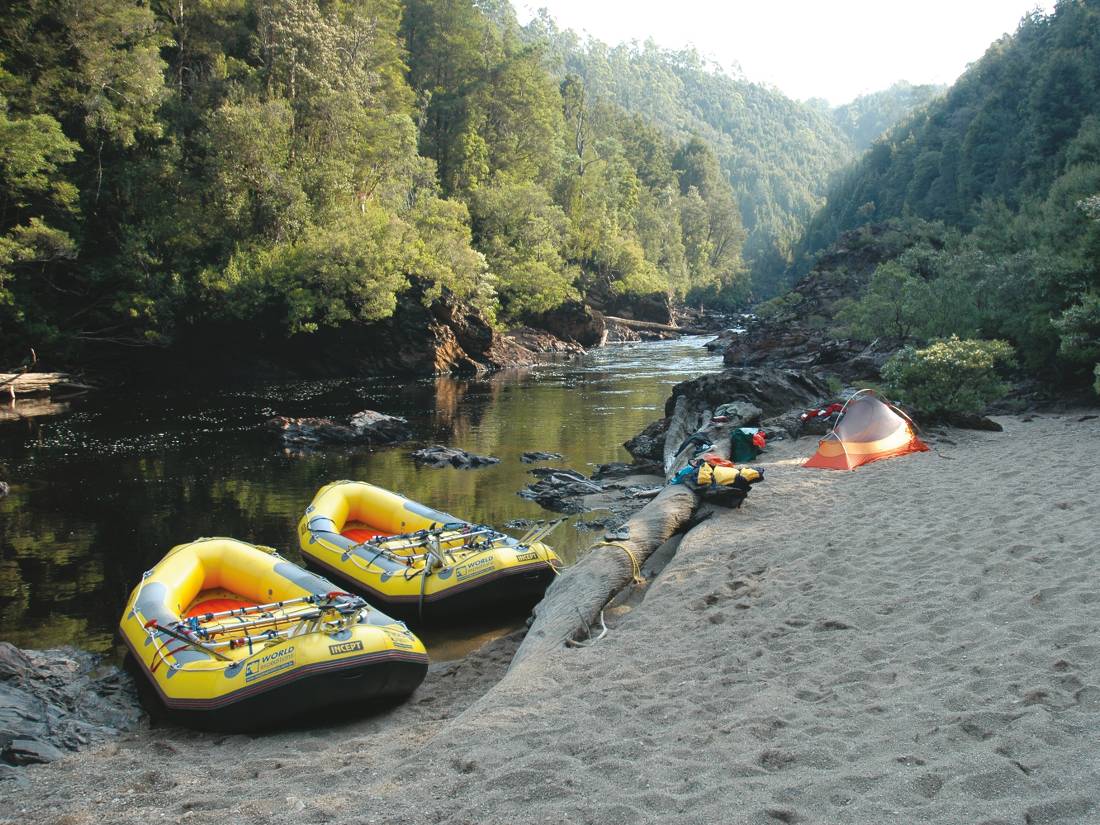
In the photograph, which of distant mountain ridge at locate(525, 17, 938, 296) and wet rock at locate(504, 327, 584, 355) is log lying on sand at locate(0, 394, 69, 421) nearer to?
wet rock at locate(504, 327, 584, 355)

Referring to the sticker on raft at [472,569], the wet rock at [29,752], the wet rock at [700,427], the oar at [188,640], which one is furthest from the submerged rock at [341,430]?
the wet rock at [29,752]

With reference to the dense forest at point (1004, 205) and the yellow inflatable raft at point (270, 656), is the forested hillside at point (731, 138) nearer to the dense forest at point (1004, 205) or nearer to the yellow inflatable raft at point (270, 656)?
the dense forest at point (1004, 205)

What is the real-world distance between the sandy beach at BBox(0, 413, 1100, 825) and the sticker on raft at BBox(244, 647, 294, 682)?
0.52 meters

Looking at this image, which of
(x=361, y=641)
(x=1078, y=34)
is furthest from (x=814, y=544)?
(x=1078, y=34)

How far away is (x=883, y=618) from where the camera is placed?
231 inches

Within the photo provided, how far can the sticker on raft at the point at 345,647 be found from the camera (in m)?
6.43

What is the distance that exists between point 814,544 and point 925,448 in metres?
5.63

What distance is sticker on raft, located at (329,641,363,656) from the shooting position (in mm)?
6430

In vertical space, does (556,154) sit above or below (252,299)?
above

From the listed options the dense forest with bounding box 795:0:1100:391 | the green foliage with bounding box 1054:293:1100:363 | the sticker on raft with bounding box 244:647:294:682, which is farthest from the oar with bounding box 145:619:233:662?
the dense forest with bounding box 795:0:1100:391

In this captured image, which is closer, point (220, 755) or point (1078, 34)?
point (220, 755)

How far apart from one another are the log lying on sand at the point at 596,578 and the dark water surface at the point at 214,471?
4.41 ft

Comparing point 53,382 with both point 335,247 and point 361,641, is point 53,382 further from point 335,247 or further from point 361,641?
point 361,641

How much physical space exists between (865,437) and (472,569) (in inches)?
275
